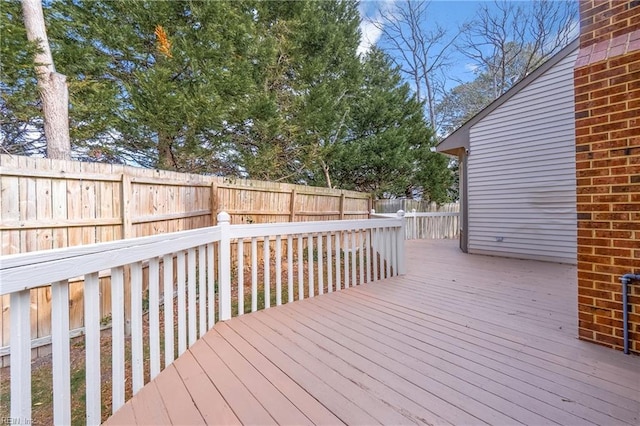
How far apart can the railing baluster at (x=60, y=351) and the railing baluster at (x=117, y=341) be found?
0.87ft

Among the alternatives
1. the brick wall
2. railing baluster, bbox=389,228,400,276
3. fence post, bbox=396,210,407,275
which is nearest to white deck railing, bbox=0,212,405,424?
railing baluster, bbox=389,228,400,276

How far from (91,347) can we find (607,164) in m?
3.27

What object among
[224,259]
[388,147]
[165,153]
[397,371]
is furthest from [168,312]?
[388,147]

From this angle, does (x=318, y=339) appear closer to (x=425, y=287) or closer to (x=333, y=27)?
(x=425, y=287)

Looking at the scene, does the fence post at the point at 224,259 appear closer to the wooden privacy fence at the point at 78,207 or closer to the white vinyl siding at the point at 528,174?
the wooden privacy fence at the point at 78,207

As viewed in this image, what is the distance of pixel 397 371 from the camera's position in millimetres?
Result: 1875

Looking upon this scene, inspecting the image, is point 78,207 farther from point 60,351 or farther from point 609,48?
point 609,48

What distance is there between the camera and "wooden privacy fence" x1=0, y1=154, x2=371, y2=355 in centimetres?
254

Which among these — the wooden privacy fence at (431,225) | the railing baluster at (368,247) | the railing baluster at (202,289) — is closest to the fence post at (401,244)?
→ the railing baluster at (368,247)

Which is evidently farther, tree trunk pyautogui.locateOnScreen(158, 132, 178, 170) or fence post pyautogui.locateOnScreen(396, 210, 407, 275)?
tree trunk pyautogui.locateOnScreen(158, 132, 178, 170)

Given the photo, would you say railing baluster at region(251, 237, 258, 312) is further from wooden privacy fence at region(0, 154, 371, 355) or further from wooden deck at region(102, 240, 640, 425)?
wooden privacy fence at region(0, 154, 371, 355)

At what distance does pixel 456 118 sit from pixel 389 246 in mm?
15772

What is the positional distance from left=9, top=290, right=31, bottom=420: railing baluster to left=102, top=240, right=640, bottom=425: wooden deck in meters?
0.52

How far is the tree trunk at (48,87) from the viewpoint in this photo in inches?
161
